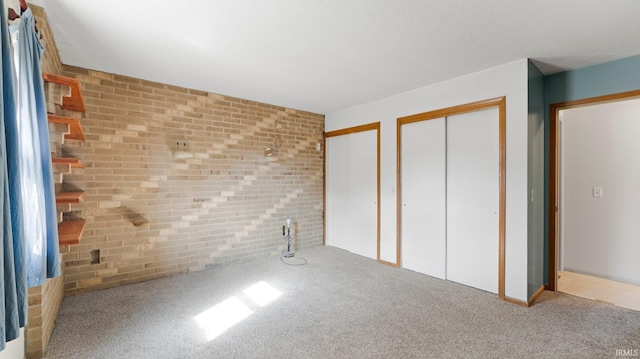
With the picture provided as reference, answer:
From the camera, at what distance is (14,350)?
1.69 metres

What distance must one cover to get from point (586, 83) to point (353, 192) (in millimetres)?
3039

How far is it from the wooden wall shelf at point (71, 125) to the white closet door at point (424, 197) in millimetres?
3414

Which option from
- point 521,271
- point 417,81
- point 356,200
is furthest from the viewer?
point 356,200

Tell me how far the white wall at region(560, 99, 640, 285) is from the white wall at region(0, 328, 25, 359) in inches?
217

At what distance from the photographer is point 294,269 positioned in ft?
12.3

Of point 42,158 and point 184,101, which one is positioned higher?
point 184,101

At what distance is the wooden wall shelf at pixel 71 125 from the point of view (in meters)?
1.86

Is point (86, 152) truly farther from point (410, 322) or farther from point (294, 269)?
point (410, 322)

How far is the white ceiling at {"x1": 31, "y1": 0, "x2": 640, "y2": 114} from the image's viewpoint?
191cm

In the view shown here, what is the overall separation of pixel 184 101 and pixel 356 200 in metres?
2.87

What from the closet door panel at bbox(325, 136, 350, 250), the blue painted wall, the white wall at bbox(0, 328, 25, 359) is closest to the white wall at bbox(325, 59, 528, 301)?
the blue painted wall

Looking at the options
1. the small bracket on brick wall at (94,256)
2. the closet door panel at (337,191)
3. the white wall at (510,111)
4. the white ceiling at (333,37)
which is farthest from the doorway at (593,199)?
the small bracket on brick wall at (94,256)

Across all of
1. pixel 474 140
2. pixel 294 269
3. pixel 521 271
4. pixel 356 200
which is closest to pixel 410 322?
pixel 521 271

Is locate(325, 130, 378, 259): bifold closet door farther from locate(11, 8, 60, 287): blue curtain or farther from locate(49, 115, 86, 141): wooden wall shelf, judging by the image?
locate(11, 8, 60, 287): blue curtain
